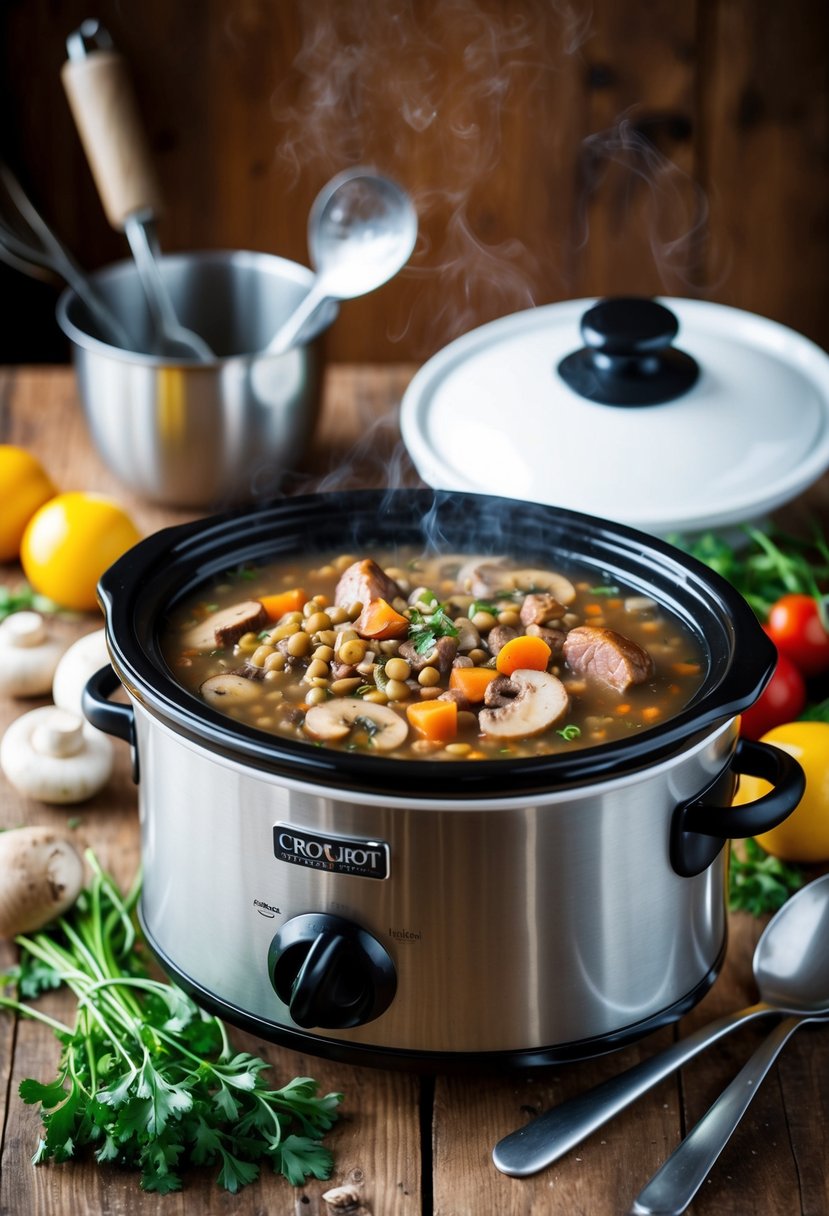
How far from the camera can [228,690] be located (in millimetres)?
1977

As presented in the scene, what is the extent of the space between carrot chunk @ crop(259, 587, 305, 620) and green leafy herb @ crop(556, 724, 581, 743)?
53cm

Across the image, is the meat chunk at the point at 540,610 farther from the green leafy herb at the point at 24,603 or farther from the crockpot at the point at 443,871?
the green leafy herb at the point at 24,603

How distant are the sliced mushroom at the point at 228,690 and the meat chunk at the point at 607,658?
0.47 m

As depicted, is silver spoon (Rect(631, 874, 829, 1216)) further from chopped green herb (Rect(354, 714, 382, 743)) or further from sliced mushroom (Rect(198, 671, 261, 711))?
sliced mushroom (Rect(198, 671, 261, 711))

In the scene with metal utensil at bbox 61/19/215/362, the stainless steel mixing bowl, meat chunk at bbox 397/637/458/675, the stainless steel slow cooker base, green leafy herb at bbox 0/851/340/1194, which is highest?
metal utensil at bbox 61/19/215/362

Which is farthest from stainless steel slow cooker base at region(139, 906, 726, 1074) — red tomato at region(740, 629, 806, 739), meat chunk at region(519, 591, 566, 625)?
red tomato at region(740, 629, 806, 739)

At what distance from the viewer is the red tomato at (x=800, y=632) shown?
2.80 metres

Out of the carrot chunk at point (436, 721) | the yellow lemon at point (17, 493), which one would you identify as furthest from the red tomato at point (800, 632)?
the yellow lemon at point (17, 493)

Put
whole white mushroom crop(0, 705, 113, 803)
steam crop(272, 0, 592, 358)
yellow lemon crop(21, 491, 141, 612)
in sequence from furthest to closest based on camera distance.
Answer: steam crop(272, 0, 592, 358)
yellow lemon crop(21, 491, 141, 612)
whole white mushroom crop(0, 705, 113, 803)

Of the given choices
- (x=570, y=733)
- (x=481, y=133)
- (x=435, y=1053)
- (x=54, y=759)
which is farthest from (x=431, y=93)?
(x=435, y=1053)

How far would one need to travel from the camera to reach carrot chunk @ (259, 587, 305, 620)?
221cm

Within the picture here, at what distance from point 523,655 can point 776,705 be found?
2.83 ft

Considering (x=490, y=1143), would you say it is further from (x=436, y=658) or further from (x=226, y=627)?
(x=226, y=627)

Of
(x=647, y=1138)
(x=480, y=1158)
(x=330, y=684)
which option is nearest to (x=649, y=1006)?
(x=647, y=1138)
